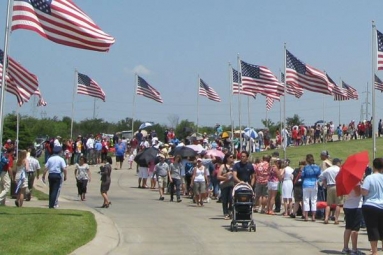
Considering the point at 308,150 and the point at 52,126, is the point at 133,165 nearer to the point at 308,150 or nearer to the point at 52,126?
the point at 308,150

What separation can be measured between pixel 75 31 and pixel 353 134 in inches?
1587

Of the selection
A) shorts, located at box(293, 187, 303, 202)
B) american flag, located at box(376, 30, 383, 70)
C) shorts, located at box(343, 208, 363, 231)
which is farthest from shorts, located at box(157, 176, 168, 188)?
shorts, located at box(343, 208, 363, 231)

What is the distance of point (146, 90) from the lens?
44.1m

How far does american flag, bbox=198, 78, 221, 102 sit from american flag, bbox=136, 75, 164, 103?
11.5ft

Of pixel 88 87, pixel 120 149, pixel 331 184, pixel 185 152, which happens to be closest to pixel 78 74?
pixel 88 87

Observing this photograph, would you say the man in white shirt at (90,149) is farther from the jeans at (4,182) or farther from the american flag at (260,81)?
the jeans at (4,182)

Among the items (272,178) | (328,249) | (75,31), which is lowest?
(328,249)

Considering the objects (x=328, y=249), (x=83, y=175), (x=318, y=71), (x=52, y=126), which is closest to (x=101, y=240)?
(x=328, y=249)

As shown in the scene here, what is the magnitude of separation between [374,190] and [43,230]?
261 inches

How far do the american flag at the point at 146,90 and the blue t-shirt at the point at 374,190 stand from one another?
31.1 meters

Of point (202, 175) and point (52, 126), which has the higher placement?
point (52, 126)

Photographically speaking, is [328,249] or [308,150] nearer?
[328,249]

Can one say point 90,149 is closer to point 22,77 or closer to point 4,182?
point 22,77

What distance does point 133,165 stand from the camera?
42.6m
